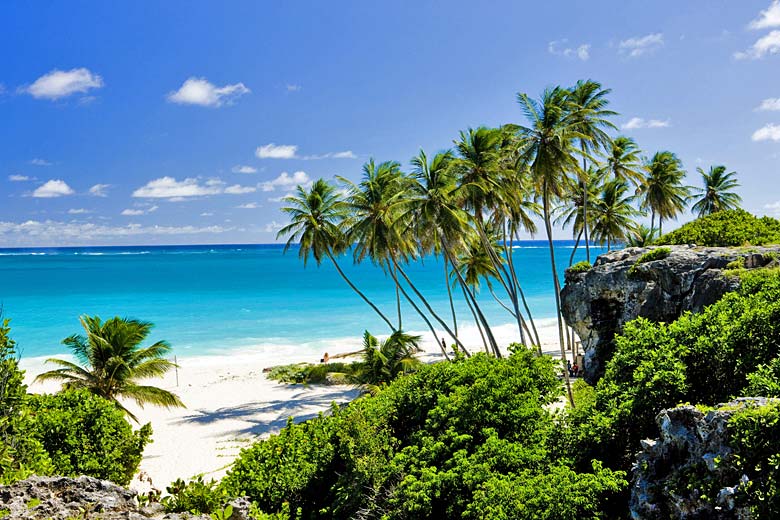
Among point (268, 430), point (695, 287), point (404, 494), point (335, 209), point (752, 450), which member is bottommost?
point (268, 430)

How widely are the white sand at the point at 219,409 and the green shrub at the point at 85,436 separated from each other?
6.96ft

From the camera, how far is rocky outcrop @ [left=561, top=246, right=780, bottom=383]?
12.6m

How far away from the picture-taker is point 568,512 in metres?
6.04

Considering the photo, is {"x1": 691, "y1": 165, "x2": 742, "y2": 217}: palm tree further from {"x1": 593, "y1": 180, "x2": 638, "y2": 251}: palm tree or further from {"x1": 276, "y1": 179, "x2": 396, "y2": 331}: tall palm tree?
{"x1": 276, "y1": 179, "x2": 396, "y2": 331}: tall palm tree

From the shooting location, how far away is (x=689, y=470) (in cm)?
559

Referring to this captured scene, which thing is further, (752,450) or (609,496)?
(609,496)

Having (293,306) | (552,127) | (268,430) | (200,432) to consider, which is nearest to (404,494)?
(268,430)

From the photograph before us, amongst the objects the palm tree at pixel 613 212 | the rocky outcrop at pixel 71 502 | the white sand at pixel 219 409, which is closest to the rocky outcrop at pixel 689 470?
the rocky outcrop at pixel 71 502

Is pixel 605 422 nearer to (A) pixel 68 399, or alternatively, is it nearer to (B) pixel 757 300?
(B) pixel 757 300

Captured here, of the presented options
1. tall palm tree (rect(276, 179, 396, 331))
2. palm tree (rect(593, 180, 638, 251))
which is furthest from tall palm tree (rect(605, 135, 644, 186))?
tall palm tree (rect(276, 179, 396, 331))

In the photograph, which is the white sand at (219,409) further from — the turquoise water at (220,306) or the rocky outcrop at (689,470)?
the rocky outcrop at (689,470)

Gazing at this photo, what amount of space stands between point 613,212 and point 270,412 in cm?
2355

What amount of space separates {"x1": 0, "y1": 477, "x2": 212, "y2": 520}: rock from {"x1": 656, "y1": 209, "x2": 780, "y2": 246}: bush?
1669cm

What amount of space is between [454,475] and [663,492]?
2859 mm
